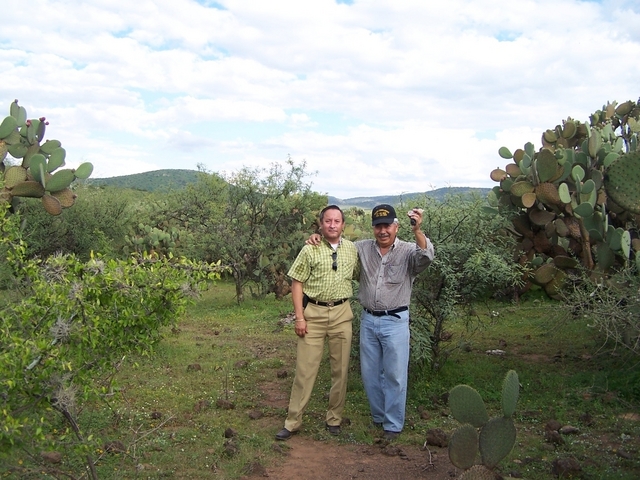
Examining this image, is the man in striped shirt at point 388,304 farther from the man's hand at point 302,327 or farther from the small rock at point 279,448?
the small rock at point 279,448

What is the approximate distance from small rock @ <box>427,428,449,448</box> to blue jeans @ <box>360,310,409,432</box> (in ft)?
0.97

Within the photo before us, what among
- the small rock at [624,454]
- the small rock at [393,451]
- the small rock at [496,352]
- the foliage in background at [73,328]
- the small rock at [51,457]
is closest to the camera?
the foliage in background at [73,328]

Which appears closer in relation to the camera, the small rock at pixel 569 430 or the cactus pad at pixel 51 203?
the small rock at pixel 569 430

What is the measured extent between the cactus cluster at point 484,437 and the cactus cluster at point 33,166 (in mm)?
5117

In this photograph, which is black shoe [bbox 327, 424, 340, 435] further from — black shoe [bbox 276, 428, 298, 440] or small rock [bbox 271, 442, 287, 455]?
small rock [bbox 271, 442, 287, 455]

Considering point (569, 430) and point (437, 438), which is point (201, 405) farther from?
point (569, 430)

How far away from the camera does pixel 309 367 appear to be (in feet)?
18.0

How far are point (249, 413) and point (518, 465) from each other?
2552 millimetres

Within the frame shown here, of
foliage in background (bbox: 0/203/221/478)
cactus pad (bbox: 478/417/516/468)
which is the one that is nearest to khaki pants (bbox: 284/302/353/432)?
cactus pad (bbox: 478/417/516/468)

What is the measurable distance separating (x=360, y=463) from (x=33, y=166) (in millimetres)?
4876

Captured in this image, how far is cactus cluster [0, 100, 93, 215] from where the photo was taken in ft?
23.3

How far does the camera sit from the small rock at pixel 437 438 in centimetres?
529

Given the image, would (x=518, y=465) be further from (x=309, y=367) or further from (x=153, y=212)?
(x=153, y=212)

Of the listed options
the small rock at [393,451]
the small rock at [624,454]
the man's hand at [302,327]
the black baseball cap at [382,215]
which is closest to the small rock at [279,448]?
the small rock at [393,451]
